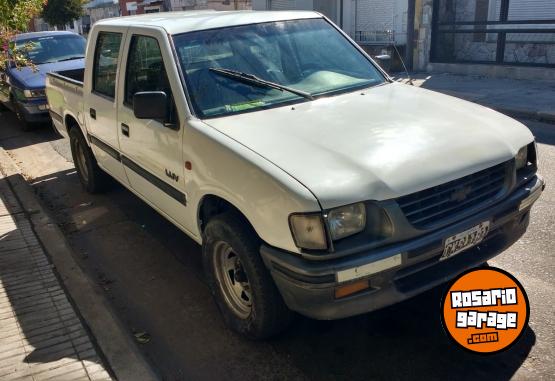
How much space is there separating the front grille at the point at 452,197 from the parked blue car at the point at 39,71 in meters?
7.69

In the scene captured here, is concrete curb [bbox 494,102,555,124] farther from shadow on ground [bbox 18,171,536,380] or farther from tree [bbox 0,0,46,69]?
tree [bbox 0,0,46,69]

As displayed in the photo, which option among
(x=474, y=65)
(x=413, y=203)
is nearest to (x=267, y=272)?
(x=413, y=203)

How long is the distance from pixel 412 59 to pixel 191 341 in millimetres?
13035

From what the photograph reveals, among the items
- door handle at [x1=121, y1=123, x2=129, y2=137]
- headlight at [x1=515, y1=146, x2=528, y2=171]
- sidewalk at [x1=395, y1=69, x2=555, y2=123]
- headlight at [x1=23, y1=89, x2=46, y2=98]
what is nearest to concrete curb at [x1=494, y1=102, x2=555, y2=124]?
sidewalk at [x1=395, y1=69, x2=555, y2=123]

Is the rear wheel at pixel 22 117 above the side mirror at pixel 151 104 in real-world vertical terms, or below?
below

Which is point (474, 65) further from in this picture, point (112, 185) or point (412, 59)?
point (112, 185)

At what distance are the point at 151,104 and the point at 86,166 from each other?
3.12 meters

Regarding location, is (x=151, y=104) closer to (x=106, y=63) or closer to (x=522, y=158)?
(x=106, y=63)

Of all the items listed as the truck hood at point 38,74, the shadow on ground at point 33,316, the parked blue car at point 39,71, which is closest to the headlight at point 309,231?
the shadow on ground at point 33,316

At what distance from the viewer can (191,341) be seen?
3.45 metres

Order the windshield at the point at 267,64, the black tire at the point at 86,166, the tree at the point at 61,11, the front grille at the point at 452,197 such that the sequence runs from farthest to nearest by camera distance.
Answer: the tree at the point at 61,11 < the black tire at the point at 86,166 < the windshield at the point at 267,64 < the front grille at the point at 452,197

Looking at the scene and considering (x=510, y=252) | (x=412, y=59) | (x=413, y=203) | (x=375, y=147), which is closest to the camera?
(x=413, y=203)

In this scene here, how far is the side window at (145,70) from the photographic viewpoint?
3.82 m

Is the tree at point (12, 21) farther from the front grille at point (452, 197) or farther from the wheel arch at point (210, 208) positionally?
the front grille at point (452, 197)
